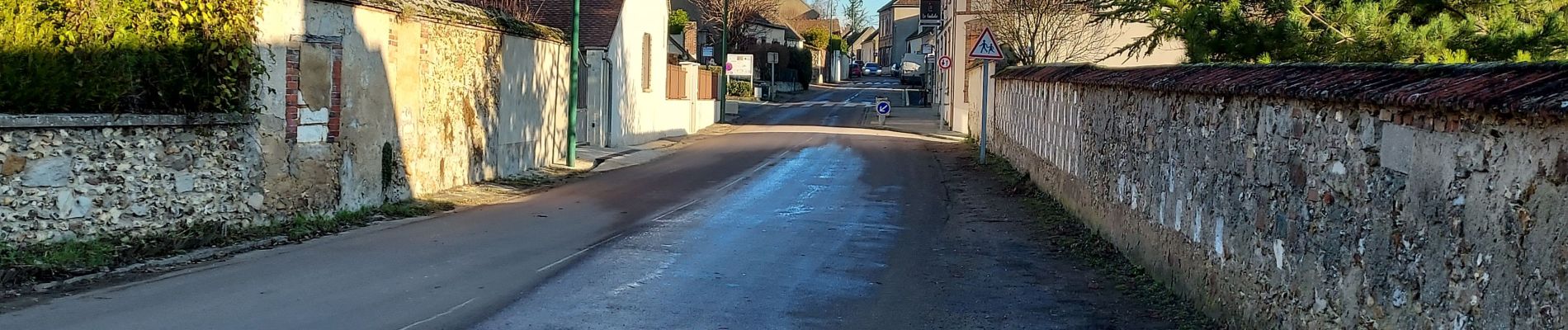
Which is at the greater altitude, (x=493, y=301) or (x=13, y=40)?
(x=13, y=40)

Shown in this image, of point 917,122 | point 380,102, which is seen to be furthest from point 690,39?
point 380,102

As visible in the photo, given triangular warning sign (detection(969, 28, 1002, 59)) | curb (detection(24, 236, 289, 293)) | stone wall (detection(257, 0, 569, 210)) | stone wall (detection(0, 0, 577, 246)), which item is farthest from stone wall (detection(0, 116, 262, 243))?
triangular warning sign (detection(969, 28, 1002, 59))

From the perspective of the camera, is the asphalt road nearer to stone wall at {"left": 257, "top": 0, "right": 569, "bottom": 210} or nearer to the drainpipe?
stone wall at {"left": 257, "top": 0, "right": 569, "bottom": 210}

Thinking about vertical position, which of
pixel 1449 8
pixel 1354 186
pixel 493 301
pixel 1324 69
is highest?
pixel 1449 8

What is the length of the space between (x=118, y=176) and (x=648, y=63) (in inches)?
887

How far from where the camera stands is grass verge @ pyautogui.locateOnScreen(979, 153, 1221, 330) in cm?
764

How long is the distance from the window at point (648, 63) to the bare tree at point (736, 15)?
27.2 m

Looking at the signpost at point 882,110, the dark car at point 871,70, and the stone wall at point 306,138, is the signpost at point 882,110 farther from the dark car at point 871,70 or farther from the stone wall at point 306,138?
the dark car at point 871,70

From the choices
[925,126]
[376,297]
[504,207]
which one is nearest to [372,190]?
[504,207]

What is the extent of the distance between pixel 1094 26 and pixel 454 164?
62.0 feet

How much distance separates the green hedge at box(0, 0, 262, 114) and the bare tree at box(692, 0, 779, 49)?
160ft

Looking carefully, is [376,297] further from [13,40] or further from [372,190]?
[372,190]

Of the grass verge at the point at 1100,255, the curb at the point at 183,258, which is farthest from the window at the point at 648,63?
the curb at the point at 183,258

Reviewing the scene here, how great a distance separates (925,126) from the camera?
133 feet
